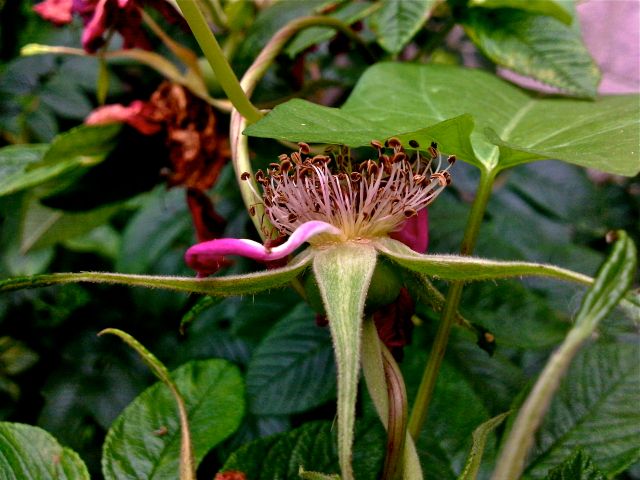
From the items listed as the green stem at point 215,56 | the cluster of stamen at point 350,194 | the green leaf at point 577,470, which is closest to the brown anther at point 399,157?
the cluster of stamen at point 350,194

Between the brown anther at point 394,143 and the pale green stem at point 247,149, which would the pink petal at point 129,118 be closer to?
the pale green stem at point 247,149

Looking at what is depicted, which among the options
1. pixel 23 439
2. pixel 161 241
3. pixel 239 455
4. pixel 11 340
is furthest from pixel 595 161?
pixel 11 340

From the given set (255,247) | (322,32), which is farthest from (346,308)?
(322,32)

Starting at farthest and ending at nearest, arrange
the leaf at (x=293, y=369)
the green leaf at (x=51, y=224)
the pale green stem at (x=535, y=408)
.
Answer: the green leaf at (x=51, y=224) → the leaf at (x=293, y=369) → the pale green stem at (x=535, y=408)

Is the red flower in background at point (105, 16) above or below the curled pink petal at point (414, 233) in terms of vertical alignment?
above

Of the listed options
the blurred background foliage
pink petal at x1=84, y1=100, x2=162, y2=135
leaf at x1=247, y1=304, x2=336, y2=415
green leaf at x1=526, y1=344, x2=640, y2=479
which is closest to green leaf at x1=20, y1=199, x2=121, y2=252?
the blurred background foliage

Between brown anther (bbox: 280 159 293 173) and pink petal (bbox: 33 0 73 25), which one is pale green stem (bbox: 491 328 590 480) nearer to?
brown anther (bbox: 280 159 293 173)
